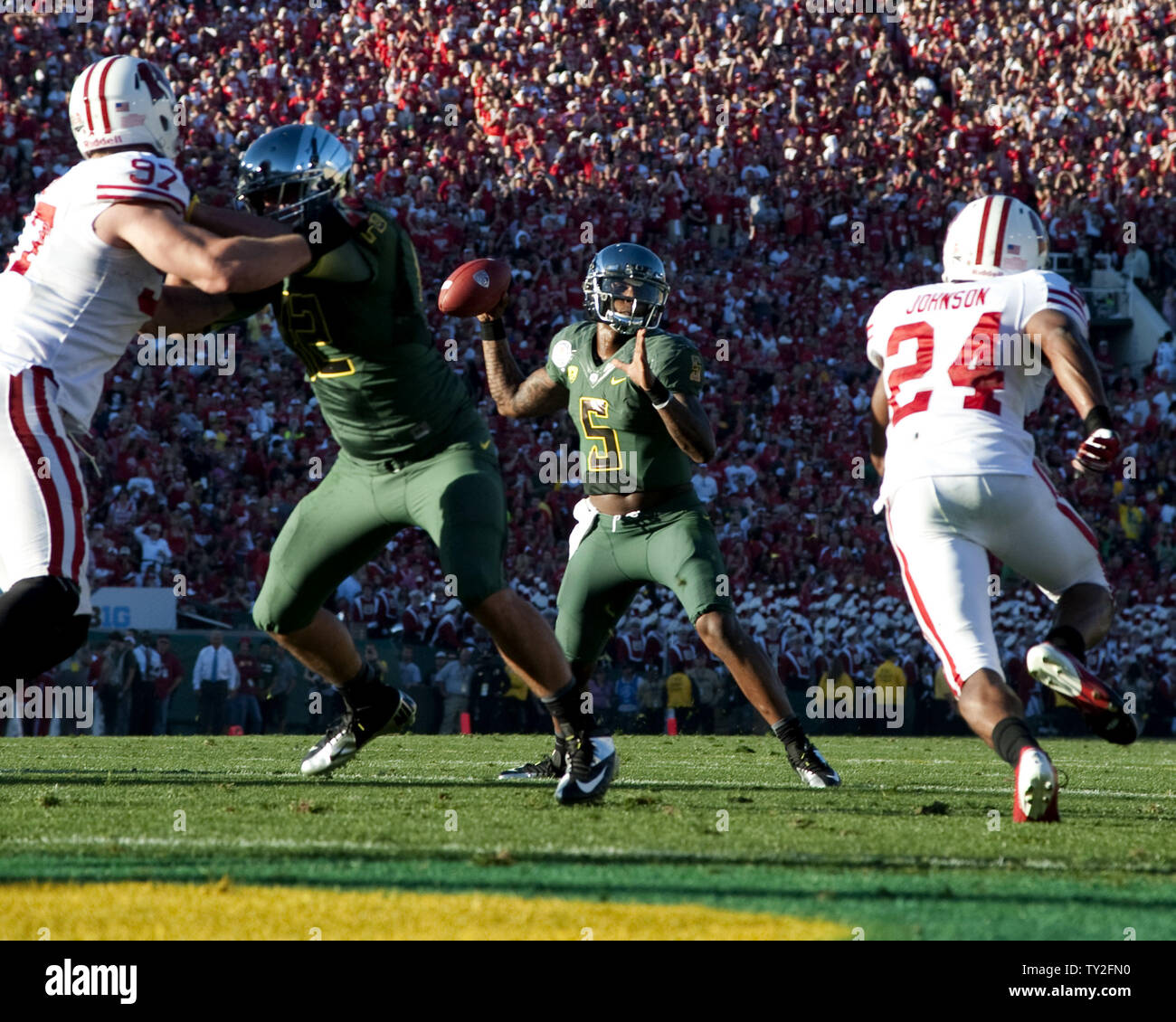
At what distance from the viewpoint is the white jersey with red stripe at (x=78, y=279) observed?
4.29 metres

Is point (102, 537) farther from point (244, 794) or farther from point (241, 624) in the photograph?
point (244, 794)

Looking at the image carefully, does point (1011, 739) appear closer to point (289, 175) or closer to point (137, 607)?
point (289, 175)

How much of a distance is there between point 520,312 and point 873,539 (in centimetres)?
541

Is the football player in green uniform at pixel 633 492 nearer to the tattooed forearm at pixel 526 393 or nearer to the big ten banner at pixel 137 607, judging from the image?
the tattooed forearm at pixel 526 393

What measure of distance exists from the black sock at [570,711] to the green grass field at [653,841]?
10.8 inches

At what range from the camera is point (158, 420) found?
17.9m

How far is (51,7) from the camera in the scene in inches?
883

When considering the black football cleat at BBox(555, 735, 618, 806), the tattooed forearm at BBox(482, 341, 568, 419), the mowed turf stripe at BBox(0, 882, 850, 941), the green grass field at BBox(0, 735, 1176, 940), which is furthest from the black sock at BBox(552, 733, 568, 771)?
the mowed turf stripe at BBox(0, 882, 850, 941)

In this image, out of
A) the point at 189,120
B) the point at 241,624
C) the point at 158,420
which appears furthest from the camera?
the point at 189,120

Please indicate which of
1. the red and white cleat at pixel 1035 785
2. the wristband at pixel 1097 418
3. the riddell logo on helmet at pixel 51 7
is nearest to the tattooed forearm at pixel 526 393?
the wristband at pixel 1097 418

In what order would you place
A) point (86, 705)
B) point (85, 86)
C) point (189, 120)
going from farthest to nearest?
1. point (189, 120)
2. point (86, 705)
3. point (85, 86)

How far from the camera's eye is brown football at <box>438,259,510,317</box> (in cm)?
577

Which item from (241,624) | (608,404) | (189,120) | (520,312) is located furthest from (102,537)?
(608,404)

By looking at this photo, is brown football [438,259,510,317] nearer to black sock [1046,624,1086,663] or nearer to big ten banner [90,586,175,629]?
black sock [1046,624,1086,663]
